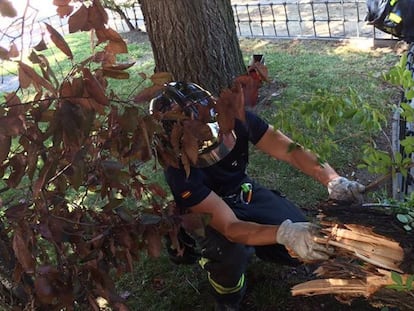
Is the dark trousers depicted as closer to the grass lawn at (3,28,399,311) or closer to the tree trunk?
the grass lawn at (3,28,399,311)

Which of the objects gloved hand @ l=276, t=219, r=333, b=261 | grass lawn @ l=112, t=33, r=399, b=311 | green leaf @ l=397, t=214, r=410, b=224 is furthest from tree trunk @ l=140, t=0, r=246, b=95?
green leaf @ l=397, t=214, r=410, b=224

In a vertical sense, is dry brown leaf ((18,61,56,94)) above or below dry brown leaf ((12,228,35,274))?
above

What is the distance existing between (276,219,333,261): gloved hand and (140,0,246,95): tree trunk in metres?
2.60

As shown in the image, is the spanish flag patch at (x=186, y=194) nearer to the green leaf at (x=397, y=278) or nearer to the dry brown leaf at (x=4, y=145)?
the green leaf at (x=397, y=278)

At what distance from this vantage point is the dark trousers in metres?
2.42

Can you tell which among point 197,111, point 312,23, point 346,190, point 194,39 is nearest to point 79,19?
point 197,111

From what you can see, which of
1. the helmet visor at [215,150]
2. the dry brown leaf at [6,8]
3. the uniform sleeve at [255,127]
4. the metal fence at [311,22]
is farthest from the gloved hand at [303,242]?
the metal fence at [311,22]

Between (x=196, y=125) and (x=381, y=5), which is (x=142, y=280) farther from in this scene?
(x=381, y=5)

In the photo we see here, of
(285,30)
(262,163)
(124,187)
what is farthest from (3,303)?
(285,30)

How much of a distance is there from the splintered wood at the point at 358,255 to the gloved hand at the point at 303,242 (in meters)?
0.03

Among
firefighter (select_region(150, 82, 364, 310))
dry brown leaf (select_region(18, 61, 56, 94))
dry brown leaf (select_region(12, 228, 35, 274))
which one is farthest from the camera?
firefighter (select_region(150, 82, 364, 310))

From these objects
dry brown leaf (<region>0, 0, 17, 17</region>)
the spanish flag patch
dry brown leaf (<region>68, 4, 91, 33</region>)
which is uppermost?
dry brown leaf (<region>0, 0, 17, 17</region>)

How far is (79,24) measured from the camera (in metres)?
1.21

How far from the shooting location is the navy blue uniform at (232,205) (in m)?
2.27
